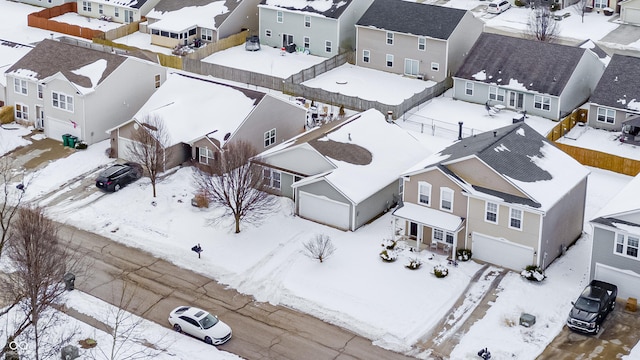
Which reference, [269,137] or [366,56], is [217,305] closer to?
[269,137]

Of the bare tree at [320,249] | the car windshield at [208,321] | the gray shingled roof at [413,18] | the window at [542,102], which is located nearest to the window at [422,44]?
the gray shingled roof at [413,18]

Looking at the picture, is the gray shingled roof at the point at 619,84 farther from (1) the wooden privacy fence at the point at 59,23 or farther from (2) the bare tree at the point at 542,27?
(1) the wooden privacy fence at the point at 59,23

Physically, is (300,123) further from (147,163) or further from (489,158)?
(489,158)

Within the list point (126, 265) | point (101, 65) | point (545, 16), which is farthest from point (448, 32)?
point (126, 265)

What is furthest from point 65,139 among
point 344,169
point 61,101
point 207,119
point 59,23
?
point 59,23

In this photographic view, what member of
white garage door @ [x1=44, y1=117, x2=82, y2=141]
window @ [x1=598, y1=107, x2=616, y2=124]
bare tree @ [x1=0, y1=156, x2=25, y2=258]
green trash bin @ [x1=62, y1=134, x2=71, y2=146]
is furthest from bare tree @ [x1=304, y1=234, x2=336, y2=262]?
window @ [x1=598, y1=107, x2=616, y2=124]
